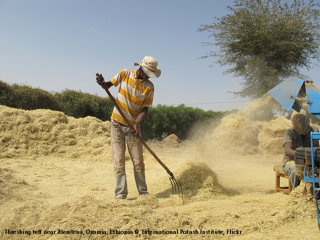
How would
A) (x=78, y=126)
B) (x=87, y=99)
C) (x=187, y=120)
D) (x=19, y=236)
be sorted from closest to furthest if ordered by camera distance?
(x=19, y=236) → (x=78, y=126) → (x=87, y=99) → (x=187, y=120)

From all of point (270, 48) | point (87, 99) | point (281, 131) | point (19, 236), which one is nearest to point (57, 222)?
point (19, 236)

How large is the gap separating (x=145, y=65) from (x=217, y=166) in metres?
4.37

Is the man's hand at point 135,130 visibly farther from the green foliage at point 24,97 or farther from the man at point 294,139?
the green foliage at point 24,97

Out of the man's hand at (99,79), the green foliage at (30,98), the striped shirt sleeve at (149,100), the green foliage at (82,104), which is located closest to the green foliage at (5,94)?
the green foliage at (30,98)

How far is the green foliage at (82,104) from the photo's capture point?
33.2ft

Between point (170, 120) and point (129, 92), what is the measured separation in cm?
1060

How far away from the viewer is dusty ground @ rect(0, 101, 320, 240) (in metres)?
2.47

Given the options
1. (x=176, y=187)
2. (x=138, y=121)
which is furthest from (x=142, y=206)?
(x=176, y=187)

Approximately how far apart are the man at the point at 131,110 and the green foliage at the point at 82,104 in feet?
22.7

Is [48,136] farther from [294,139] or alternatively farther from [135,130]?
[294,139]

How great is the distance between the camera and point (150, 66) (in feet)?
12.0

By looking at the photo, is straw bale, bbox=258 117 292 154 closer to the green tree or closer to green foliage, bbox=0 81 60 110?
the green tree

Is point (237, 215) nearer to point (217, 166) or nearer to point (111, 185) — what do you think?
point (111, 185)

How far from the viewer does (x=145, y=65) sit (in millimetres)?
3656
